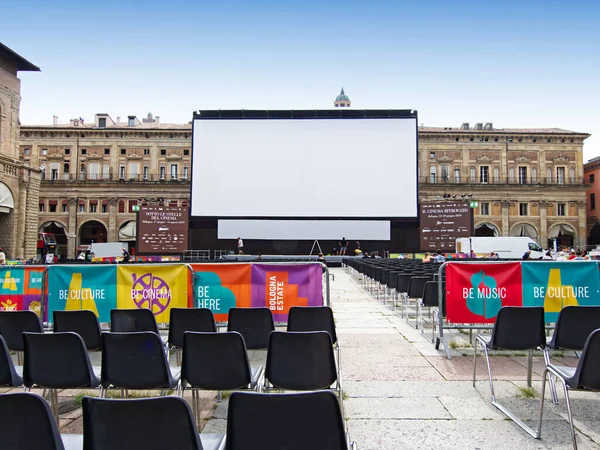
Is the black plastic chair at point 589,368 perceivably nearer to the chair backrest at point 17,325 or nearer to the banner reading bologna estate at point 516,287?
the banner reading bologna estate at point 516,287

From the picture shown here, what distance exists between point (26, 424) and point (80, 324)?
8.10ft

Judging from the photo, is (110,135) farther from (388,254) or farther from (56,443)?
(56,443)

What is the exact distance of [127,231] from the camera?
4531 centimetres

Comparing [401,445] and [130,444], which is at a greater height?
[130,444]

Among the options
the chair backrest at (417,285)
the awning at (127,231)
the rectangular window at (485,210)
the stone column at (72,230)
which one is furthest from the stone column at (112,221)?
the chair backrest at (417,285)

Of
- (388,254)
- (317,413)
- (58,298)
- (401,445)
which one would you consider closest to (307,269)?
(401,445)

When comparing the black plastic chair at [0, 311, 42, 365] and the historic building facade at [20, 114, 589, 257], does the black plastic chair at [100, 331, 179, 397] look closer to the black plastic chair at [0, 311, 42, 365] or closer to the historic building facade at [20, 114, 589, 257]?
the black plastic chair at [0, 311, 42, 365]

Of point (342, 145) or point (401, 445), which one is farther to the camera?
point (342, 145)

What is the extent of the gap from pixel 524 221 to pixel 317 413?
50.2 metres

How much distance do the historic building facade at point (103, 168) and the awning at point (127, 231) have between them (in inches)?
37.7

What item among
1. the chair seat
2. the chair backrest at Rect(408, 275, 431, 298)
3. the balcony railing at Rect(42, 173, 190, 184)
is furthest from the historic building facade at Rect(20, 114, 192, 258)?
the chair seat

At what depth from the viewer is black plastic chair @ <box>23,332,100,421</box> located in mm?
3096

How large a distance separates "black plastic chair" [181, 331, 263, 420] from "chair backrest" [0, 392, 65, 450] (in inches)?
49.3

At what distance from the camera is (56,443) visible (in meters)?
1.79
